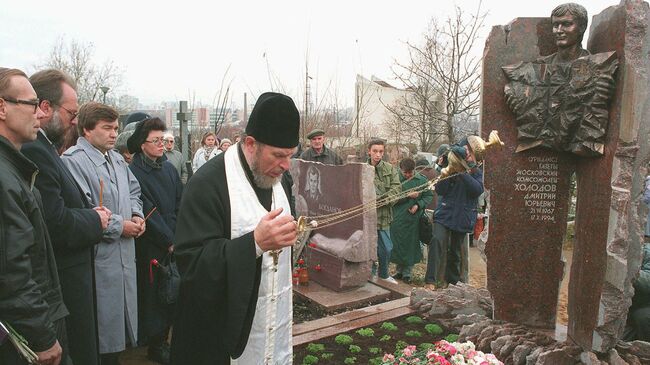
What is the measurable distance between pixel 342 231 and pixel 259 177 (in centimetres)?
388

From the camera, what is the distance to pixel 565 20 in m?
4.07

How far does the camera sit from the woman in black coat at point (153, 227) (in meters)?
4.14

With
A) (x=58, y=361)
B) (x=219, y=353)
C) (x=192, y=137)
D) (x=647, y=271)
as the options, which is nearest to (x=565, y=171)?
(x=647, y=271)

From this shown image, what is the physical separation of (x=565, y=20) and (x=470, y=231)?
125 inches

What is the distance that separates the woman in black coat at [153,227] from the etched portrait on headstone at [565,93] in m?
3.10

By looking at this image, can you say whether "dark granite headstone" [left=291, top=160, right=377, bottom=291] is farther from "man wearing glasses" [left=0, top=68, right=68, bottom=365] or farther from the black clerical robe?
"man wearing glasses" [left=0, top=68, right=68, bottom=365]

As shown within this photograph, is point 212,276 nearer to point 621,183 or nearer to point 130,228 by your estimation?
point 130,228

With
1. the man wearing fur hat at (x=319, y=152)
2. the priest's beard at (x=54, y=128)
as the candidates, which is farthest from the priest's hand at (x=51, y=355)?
the man wearing fur hat at (x=319, y=152)

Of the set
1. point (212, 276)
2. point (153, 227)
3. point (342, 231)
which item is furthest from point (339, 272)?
point (212, 276)

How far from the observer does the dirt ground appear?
14.7 feet

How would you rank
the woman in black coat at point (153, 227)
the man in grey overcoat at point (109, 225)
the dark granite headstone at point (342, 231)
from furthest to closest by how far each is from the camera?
the dark granite headstone at point (342, 231) < the woman in black coat at point (153, 227) < the man in grey overcoat at point (109, 225)

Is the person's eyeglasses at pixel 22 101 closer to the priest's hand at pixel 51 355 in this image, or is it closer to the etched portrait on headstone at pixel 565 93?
the priest's hand at pixel 51 355

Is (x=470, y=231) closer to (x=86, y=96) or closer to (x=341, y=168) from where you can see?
(x=341, y=168)

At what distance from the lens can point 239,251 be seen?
2225mm
